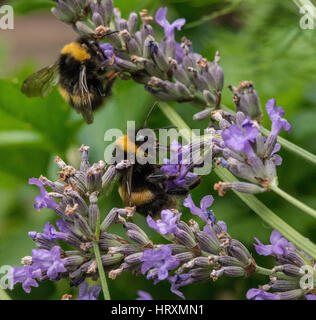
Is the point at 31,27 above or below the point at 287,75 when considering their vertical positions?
above

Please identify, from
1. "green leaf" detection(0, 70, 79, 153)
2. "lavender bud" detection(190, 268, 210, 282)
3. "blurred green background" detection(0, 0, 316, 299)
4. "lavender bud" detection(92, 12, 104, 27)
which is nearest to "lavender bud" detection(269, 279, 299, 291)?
"lavender bud" detection(190, 268, 210, 282)

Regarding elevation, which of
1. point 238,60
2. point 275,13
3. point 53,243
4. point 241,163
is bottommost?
point 53,243

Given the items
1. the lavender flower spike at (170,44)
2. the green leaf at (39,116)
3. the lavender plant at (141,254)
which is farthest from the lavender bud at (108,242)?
the green leaf at (39,116)

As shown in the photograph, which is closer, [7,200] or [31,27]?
[7,200]

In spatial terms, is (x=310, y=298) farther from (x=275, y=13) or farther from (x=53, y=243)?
(x=275, y=13)

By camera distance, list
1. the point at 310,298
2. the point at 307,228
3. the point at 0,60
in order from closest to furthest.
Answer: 1. the point at 310,298
2. the point at 307,228
3. the point at 0,60

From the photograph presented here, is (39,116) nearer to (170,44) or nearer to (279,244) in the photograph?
(170,44)

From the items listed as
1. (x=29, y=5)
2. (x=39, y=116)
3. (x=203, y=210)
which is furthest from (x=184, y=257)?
(x=29, y=5)

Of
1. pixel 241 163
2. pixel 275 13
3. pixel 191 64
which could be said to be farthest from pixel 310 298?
pixel 275 13

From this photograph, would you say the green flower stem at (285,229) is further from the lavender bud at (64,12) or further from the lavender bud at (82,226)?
the lavender bud at (64,12)
